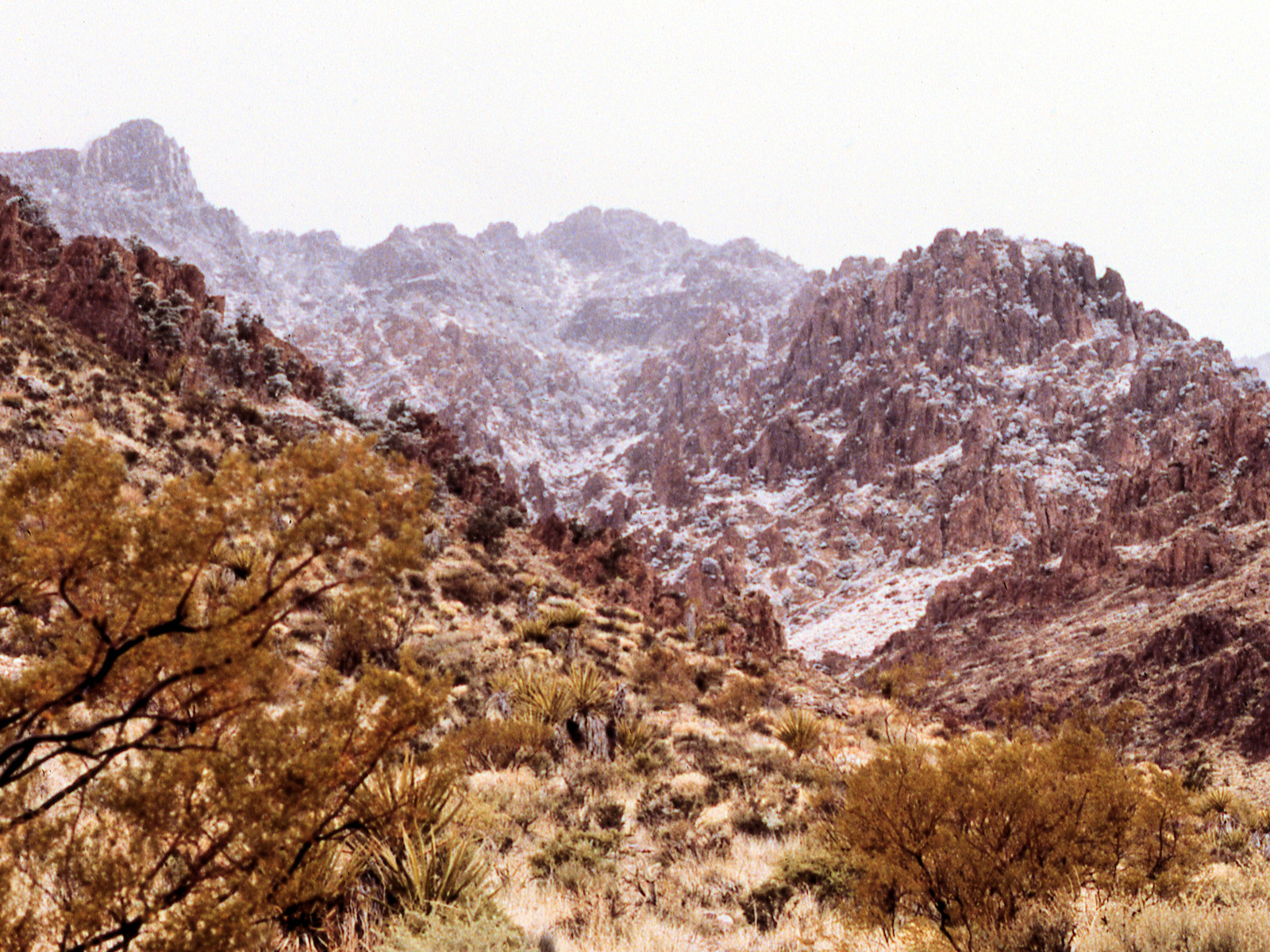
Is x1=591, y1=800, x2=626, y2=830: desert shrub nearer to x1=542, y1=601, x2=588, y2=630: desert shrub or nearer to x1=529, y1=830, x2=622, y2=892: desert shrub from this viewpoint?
x1=529, y1=830, x2=622, y2=892: desert shrub

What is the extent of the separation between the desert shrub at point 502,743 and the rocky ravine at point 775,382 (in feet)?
162

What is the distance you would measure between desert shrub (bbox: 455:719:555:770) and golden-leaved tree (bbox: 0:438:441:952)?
6.37 meters

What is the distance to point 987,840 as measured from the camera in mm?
4555

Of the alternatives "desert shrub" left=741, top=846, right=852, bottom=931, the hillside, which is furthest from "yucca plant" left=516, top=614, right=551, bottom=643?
"desert shrub" left=741, top=846, right=852, bottom=931

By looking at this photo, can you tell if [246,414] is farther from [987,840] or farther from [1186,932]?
[1186,932]

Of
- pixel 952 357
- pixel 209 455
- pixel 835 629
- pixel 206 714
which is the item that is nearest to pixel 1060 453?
pixel 952 357

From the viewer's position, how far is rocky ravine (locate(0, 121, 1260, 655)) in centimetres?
6806

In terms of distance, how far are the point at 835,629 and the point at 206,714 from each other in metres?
60.6

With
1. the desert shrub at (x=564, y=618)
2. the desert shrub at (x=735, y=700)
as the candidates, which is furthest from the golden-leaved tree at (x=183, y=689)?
the desert shrub at (x=564, y=618)

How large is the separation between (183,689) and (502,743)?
6.96 m

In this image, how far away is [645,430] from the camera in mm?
124750

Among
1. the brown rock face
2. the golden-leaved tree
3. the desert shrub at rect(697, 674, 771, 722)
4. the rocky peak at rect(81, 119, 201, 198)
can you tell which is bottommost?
the desert shrub at rect(697, 674, 771, 722)

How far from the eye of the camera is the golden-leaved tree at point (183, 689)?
2.03m

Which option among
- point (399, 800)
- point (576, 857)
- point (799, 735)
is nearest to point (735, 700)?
point (799, 735)
